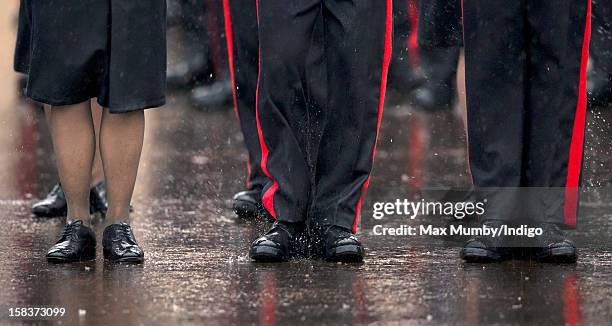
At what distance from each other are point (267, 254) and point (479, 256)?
77 centimetres

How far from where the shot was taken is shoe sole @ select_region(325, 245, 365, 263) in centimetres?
523

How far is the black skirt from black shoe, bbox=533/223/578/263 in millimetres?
1530

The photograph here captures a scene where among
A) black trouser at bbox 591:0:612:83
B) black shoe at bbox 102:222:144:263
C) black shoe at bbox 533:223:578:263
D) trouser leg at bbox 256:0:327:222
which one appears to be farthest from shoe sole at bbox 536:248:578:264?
black trouser at bbox 591:0:612:83

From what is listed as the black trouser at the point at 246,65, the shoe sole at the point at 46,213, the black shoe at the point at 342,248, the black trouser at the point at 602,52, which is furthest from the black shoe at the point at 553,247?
the black trouser at the point at 602,52

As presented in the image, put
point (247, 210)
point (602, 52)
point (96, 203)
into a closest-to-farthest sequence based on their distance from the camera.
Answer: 1. point (247, 210)
2. point (96, 203)
3. point (602, 52)

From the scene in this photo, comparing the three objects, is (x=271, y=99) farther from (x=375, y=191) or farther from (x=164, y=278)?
(x=375, y=191)

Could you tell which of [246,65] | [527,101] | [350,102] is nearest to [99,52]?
[350,102]

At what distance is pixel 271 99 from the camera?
5359 millimetres

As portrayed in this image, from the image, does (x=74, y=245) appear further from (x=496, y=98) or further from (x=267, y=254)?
(x=496, y=98)

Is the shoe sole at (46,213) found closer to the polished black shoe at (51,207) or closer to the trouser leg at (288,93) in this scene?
the polished black shoe at (51,207)

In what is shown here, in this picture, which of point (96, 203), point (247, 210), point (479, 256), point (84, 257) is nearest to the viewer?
point (479, 256)

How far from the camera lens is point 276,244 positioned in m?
5.25

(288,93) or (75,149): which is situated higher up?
(288,93)

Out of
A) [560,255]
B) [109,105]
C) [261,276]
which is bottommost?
[261,276]
